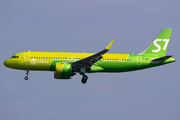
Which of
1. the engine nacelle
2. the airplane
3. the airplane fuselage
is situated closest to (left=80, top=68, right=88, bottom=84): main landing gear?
the airplane

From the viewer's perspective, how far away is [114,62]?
47.7 m

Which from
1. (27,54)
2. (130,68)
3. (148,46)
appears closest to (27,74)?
(27,54)

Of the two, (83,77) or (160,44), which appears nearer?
(83,77)

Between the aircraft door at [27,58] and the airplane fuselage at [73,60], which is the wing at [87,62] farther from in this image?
the aircraft door at [27,58]

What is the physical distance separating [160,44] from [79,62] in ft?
46.4

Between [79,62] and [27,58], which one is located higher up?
[27,58]

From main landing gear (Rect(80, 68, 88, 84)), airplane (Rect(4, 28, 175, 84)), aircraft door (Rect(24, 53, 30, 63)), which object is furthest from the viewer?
aircraft door (Rect(24, 53, 30, 63))

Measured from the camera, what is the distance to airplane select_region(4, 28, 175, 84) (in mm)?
45406

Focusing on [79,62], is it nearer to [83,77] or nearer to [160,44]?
[83,77]

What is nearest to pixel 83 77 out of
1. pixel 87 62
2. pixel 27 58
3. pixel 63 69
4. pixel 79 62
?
pixel 87 62

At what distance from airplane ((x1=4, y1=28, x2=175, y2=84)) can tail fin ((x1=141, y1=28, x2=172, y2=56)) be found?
1194 mm

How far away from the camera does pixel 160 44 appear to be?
51.5 metres

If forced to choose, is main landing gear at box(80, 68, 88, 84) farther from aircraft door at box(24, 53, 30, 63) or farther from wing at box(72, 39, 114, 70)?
aircraft door at box(24, 53, 30, 63)

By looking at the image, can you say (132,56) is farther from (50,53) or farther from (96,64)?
(50,53)
